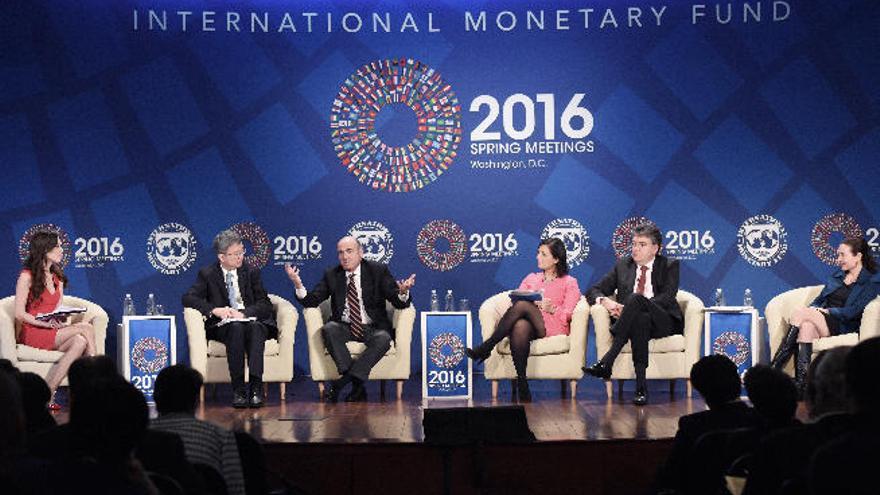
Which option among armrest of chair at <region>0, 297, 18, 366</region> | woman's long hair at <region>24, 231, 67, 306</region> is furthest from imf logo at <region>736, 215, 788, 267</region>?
armrest of chair at <region>0, 297, 18, 366</region>

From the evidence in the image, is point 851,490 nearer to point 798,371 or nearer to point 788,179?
point 798,371

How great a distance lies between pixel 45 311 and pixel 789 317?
16.3 ft

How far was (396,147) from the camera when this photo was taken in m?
8.88

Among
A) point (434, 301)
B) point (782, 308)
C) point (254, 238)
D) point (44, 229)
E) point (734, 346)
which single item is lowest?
point (734, 346)

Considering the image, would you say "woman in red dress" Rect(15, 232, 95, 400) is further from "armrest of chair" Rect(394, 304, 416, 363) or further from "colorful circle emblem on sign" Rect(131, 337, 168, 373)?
"armrest of chair" Rect(394, 304, 416, 363)

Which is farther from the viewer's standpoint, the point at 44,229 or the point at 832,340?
the point at 44,229

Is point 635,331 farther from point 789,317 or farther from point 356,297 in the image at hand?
point 356,297

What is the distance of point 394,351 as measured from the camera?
798 centimetres

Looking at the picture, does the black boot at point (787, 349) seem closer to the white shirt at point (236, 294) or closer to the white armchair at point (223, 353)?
the white armchair at point (223, 353)

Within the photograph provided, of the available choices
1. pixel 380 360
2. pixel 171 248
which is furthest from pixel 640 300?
pixel 171 248

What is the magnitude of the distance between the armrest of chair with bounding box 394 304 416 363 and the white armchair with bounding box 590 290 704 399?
1230mm

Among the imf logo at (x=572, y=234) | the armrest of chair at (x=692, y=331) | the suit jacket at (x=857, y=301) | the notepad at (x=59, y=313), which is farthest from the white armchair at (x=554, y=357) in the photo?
the notepad at (x=59, y=313)

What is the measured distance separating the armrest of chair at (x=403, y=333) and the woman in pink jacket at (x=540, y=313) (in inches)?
16.5

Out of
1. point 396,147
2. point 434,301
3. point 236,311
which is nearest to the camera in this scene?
point 236,311
